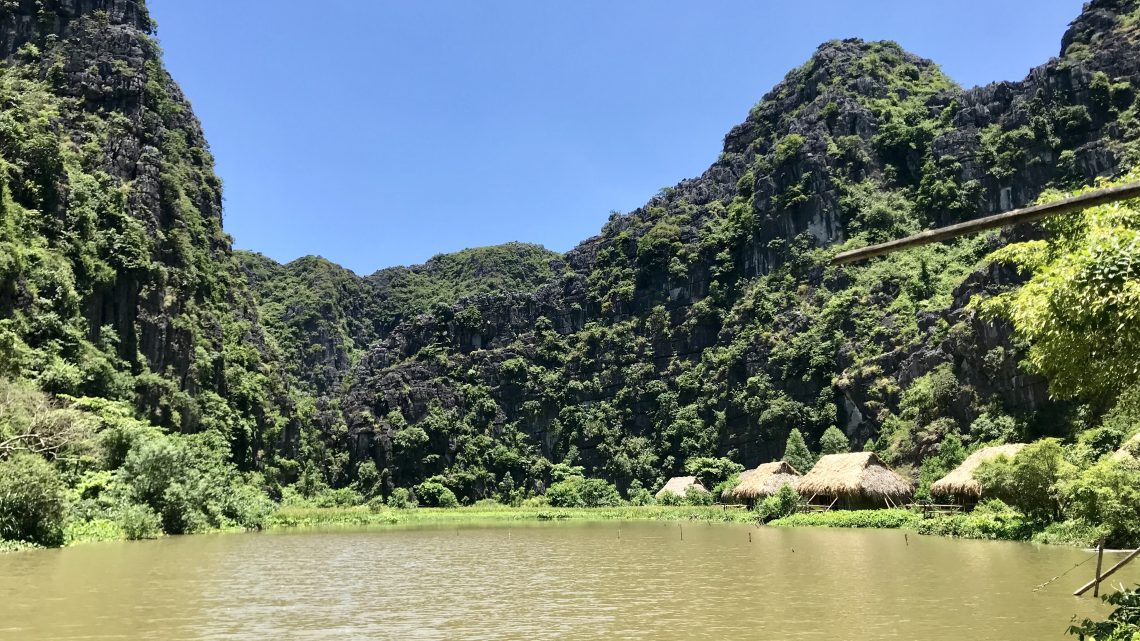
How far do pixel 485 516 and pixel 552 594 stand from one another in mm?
56941

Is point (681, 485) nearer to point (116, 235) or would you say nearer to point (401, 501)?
point (401, 501)

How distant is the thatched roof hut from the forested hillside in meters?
7.77

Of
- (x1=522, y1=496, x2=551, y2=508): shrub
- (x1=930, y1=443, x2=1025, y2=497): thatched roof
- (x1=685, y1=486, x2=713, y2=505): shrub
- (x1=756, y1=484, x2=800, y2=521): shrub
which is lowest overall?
(x1=522, y1=496, x2=551, y2=508): shrub

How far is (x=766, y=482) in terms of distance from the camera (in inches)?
2188

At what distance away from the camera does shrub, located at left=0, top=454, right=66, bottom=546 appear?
26.1 m

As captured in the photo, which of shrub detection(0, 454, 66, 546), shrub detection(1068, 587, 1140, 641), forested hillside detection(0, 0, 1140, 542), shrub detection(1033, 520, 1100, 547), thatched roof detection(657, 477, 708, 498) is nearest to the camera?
shrub detection(1068, 587, 1140, 641)

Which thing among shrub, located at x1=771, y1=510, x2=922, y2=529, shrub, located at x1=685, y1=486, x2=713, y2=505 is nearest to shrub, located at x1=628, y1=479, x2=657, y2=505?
shrub, located at x1=685, y1=486, x2=713, y2=505

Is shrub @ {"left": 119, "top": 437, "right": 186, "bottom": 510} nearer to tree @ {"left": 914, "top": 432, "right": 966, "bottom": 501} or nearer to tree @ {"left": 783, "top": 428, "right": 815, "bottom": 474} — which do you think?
tree @ {"left": 914, "top": 432, "right": 966, "bottom": 501}

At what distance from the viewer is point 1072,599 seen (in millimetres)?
15117

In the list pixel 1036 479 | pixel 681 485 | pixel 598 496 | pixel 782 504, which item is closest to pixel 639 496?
pixel 598 496

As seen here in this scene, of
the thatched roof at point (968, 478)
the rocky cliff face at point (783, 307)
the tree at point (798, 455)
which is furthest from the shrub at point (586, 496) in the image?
the thatched roof at point (968, 478)

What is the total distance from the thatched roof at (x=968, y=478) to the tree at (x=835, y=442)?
31219 millimetres

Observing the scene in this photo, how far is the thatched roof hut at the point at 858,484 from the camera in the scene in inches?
1786

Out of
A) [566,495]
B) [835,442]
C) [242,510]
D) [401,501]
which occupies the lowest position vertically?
[401,501]
